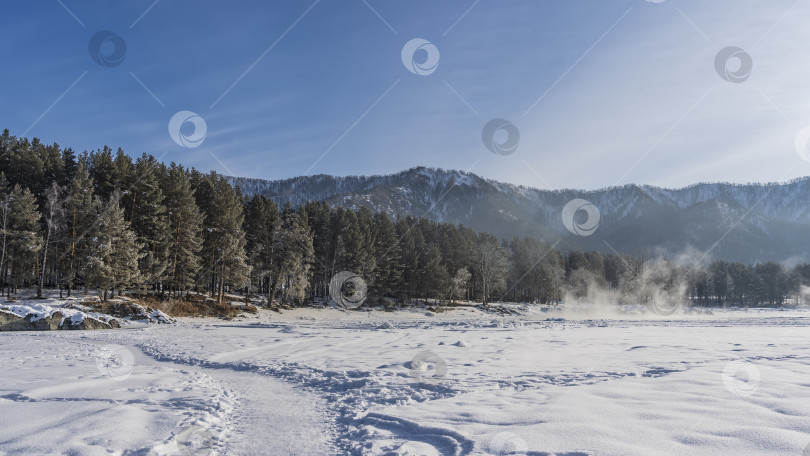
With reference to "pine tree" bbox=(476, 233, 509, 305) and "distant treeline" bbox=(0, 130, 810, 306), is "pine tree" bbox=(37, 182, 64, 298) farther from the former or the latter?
"pine tree" bbox=(476, 233, 509, 305)

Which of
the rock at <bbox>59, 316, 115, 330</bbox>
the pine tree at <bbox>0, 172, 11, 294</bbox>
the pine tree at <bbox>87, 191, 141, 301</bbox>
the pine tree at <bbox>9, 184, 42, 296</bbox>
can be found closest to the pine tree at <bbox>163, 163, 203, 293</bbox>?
the pine tree at <bbox>87, 191, 141, 301</bbox>

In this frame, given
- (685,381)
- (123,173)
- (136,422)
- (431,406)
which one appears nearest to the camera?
(136,422)

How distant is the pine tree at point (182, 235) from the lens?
143 feet

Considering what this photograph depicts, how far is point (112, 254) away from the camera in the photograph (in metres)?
37.5

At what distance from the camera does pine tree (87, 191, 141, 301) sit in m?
35.8

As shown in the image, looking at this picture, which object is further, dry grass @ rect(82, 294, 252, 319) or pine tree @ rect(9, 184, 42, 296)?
pine tree @ rect(9, 184, 42, 296)

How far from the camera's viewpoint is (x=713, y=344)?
16.0 m

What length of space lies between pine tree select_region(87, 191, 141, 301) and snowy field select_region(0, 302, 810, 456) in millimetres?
25843

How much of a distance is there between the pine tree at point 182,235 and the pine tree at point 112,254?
5.17 m

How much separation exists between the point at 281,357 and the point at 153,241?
35229mm

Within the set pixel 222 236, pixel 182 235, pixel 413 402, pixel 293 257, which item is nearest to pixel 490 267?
pixel 293 257

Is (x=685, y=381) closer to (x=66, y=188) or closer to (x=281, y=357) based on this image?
(x=281, y=357)

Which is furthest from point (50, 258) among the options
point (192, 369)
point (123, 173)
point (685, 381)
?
point (685, 381)

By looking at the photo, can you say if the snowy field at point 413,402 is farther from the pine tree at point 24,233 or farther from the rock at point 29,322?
the pine tree at point 24,233
